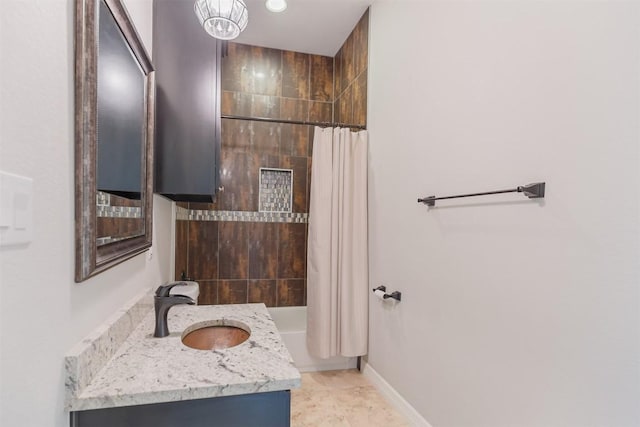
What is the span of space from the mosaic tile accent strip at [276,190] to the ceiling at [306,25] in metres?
1.25

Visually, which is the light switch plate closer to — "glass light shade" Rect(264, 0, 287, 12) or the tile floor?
the tile floor

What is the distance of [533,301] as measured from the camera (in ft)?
3.68

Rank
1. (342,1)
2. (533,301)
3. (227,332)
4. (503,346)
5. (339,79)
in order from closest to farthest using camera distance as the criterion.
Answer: (533,301), (503,346), (227,332), (342,1), (339,79)

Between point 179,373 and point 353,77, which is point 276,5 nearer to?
point 353,77

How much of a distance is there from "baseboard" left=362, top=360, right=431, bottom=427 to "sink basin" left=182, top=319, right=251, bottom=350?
1.17 meters

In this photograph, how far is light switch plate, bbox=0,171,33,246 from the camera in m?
0.52

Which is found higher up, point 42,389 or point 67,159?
point 67,159

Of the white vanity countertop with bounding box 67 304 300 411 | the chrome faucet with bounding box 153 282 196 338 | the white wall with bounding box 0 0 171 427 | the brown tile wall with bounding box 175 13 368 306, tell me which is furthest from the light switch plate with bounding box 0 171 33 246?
the brown tile wall with bounding box 175 13 368 306

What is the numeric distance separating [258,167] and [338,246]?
1280 mm

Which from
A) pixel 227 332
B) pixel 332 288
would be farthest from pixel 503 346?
pixel 332 288

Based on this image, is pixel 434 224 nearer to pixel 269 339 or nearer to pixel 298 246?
pixel 269 339

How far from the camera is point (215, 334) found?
1.37m

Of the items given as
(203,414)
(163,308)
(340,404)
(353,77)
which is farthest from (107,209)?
(353,77)

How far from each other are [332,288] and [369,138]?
1.19m
